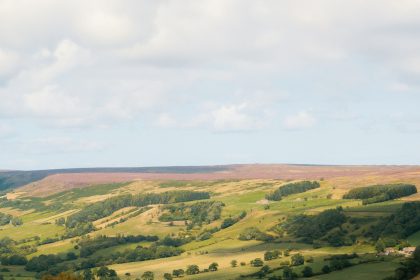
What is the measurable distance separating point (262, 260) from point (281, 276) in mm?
35426

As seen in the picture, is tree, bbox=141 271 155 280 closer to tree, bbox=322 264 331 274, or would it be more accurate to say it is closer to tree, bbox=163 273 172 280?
tree, bbox=163 273 172 280

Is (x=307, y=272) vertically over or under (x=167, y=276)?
over

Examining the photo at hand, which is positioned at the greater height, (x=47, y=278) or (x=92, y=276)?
(x=47, y=278)

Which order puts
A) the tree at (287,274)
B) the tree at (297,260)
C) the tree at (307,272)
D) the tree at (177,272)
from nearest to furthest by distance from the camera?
1. the tree at (287,274)
2. the tree at (307,272)
3. the tree at (297,260)
4. the tree at (177,272)

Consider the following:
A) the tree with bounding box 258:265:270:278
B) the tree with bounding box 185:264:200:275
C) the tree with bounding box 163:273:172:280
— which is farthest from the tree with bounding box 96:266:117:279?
the tree with bounding box 258:265:270:278

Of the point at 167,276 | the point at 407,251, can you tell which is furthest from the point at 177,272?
the point at 407,251

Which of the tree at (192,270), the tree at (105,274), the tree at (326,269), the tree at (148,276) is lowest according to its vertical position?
the tree at (105,274)

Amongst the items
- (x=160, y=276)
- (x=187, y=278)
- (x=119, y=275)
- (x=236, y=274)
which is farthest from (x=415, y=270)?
(x=119, y=275)

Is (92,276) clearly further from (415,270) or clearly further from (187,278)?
(415,270)

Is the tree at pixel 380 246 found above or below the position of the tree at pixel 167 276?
above

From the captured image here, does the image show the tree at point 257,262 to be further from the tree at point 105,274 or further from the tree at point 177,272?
the tree at point 105,274

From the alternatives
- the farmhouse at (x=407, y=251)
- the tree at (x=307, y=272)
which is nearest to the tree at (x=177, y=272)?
the tree at (x=307, y=272)

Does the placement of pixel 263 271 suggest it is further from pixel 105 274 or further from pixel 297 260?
pixel 105 274

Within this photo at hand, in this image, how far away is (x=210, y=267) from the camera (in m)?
190
